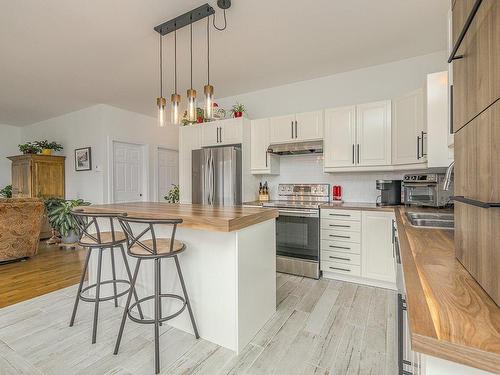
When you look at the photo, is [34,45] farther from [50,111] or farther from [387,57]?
[387,57]

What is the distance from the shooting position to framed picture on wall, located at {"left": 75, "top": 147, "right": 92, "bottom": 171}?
505cm

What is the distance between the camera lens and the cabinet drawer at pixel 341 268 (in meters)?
2.96

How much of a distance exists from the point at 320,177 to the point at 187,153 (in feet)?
7.21

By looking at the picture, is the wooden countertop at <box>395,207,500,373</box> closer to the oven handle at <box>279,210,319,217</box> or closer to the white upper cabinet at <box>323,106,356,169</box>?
the oven handle at <box>279,210,319,217</box>

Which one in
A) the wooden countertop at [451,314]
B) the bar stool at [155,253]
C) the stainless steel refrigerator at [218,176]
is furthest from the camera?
the stainless steel refrigerator at [218,176]

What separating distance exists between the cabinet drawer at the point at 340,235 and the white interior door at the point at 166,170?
413 centimetres

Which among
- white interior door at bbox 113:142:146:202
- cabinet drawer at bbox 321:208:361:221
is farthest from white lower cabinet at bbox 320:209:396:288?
white interior door at bbox 113:142:146:202

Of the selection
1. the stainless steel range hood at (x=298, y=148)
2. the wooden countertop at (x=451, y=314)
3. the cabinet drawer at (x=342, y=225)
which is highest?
the stainless steel range hood at (x=298, y=148)

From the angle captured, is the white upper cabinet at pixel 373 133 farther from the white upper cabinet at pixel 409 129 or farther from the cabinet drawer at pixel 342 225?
the cabinet drawer at pixel 342 225

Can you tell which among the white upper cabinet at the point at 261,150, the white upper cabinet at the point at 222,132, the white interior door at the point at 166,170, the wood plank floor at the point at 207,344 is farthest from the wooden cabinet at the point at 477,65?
the white interior door at the point at 166,170

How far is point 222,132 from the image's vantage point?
13.0 feet

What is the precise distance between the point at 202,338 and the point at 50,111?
5615 mm

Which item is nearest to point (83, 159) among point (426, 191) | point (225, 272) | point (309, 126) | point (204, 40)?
point (204, 40)

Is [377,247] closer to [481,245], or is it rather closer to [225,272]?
[225,272]
